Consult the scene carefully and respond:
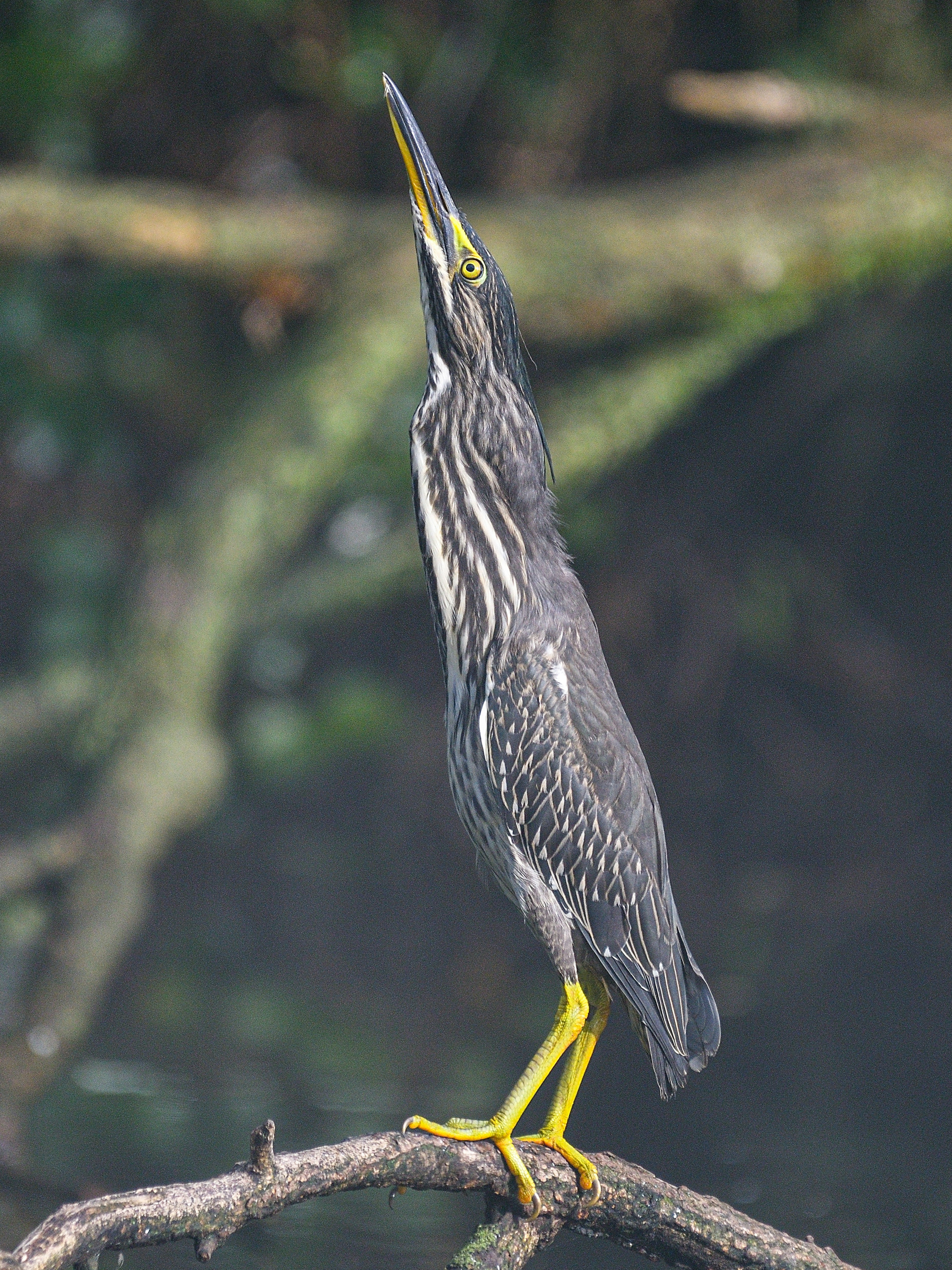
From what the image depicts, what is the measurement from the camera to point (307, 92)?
16.7 feet

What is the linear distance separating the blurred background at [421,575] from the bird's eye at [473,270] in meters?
1.61

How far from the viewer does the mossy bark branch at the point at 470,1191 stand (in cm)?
127

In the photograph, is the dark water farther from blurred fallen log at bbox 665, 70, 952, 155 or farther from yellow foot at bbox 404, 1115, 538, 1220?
yellow foot at bbox 404, 1115, 538, 1220

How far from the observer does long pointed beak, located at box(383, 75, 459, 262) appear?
1833mm

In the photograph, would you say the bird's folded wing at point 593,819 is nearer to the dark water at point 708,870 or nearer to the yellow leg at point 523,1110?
the yellow leg at point 523,1110

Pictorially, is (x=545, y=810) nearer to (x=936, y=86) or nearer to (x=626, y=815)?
(x=626, y=815)

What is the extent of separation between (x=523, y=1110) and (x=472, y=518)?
0.88 meters

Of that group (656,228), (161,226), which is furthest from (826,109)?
(161,226)

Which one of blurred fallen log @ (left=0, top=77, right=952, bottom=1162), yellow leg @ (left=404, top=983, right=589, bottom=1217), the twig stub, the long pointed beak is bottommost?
the twig stub

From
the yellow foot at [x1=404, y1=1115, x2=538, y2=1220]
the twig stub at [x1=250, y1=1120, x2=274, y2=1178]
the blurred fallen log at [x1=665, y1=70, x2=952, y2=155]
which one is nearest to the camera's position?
the twig stub at [x1=250, y1=1120, x2=274, y2=1178]

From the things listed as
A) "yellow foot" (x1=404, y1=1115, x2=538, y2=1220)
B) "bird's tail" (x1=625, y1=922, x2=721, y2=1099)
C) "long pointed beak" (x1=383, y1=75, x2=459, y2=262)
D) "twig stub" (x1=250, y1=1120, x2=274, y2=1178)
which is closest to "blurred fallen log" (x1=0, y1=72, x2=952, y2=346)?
"long pointed beak" (x1=383, y1=75, x2=459, y2=262)

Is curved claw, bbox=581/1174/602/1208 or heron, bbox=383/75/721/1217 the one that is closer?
curved claw, bbox=581/1174/602/1208

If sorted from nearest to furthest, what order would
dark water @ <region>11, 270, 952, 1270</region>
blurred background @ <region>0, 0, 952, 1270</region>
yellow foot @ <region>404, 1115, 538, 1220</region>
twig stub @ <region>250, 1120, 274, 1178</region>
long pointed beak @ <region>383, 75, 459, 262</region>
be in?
1. twig stub @ <region>250, 1120, 274, 1178</region>
2. yellow foot @ <region>404, 1115, 538, 1220</region>
3. long pointed beak @ <region>383, 75, 459, 262</region>
4. dark water @ <region>11, 270, 952, 1270</region>
5. blurred background @ <region>0, 0, 952, 1270</region>

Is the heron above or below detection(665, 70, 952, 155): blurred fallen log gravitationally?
below
